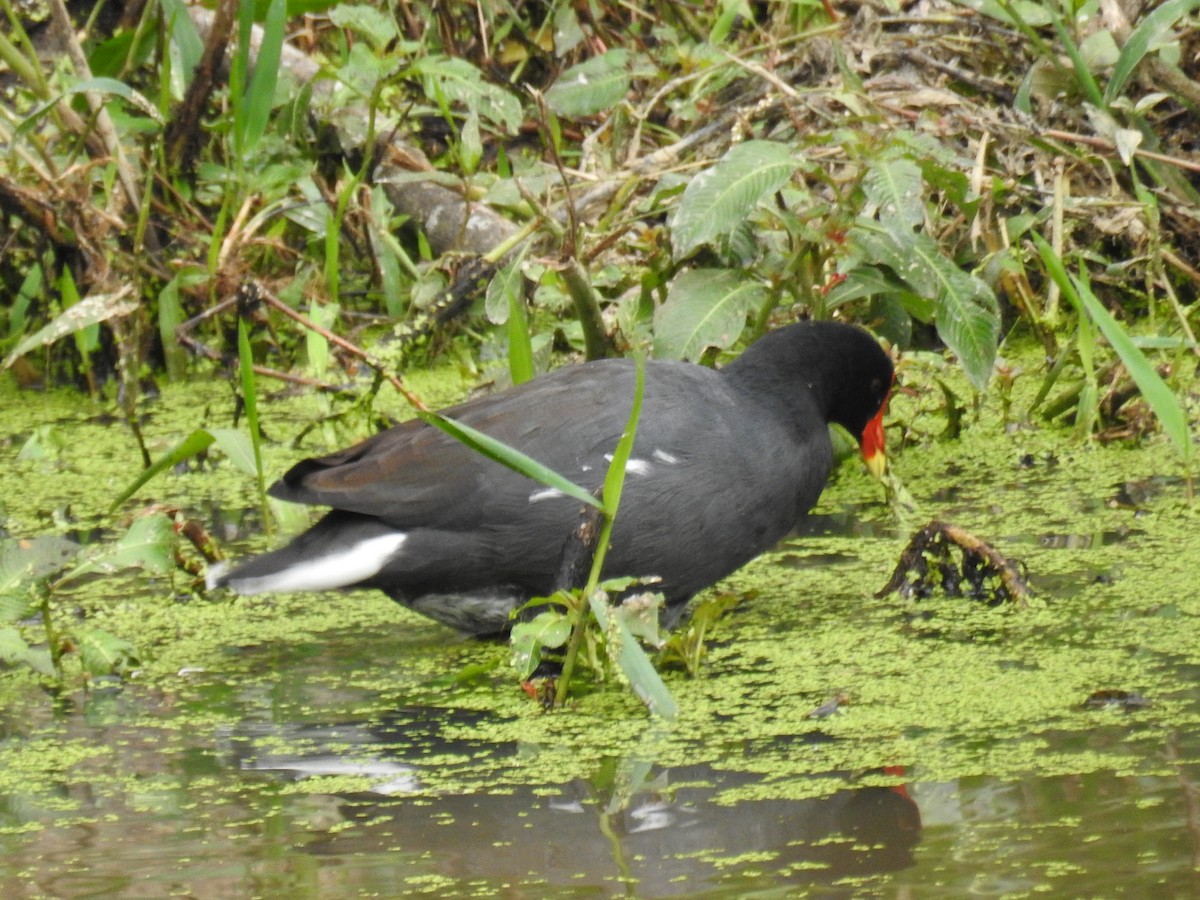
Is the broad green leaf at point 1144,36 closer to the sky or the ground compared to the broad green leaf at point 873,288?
closer to the sky

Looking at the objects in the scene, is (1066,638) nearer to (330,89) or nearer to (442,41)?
(330,89)

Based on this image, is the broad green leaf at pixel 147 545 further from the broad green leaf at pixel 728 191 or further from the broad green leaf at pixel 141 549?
the broad green leaf at pixel 728 191

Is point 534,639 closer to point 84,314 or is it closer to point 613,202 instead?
point 84,314

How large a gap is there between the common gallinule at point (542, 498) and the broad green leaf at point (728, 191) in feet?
1.28

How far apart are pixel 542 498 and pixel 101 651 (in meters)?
0.76

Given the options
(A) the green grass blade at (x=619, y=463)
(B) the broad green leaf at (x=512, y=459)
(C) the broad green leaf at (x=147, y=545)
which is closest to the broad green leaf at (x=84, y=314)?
(C) the broad green leaf at (x=147, y=545)

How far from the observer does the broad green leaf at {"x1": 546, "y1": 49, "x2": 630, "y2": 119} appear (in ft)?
16.5

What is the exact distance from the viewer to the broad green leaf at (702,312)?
369cm

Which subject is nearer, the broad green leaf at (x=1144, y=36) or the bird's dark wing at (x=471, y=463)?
the bird's dark wing at (x=471, y=463)

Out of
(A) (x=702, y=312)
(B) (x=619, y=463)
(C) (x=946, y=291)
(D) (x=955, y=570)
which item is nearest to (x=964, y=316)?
(C) (x=946, y=291)

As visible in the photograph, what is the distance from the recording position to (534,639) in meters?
2.61

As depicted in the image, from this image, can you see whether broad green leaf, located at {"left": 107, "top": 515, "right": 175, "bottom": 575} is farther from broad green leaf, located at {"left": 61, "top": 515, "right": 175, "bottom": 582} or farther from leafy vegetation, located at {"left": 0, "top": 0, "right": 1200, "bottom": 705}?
leafy vegetation, located at {"left": 0, "top": 0, "right": 1200, "bottom": 705}

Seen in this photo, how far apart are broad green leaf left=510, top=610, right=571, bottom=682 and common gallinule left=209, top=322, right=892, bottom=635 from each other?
1.36 ft

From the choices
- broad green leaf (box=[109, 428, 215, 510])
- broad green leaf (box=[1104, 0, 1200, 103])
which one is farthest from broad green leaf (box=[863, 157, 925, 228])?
broad green leaf (box=[109, 428, 215, 510])
